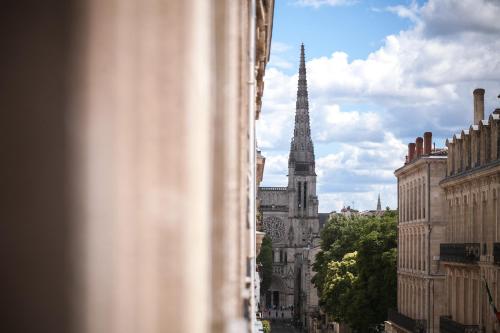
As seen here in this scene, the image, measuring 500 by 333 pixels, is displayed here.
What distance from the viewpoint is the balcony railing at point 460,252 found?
4975cm

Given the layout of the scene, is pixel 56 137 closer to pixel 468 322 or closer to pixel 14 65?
pixel 14 65

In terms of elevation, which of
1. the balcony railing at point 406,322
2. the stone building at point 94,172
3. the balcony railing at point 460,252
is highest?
the stone building at point 94,172

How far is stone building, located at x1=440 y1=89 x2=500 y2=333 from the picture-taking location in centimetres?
4694

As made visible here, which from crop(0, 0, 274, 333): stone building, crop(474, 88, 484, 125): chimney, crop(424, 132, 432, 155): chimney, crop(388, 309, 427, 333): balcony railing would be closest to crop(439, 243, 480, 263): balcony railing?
crop(474, 88, 484, 125): chimney

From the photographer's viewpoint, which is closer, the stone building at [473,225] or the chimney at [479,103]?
the stone building at [473,225]

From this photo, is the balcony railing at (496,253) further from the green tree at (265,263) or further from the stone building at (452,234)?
the green tree at (265,263)

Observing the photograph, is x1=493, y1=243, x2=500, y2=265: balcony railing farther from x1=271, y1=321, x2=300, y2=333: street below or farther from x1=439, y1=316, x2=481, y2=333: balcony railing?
x1=271, y1=321, x2=300, y2=333: street below

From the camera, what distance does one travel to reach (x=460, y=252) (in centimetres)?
5288

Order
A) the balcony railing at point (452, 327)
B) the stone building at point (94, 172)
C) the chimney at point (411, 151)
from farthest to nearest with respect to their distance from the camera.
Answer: the chimney at point (411, 151) → the balcony railing at point (452, 327) → the stone building at point (94, 172)

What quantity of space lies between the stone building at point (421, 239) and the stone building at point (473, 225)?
12.2 feet

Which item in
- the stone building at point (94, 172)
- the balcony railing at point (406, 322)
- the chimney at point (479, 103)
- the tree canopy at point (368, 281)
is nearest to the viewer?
the stone building at point (94, 172)

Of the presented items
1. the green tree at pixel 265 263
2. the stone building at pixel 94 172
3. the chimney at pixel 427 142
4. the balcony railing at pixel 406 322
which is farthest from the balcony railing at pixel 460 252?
the green tree at pixel 265 263

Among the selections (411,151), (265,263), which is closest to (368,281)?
(411,151)

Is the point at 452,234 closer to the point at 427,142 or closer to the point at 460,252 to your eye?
the point at 460,252
